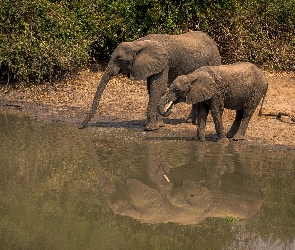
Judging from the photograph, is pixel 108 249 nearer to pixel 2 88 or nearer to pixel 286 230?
pixel 286 230

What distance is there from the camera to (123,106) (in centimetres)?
1574

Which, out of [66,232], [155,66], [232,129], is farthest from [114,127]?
[66,232]

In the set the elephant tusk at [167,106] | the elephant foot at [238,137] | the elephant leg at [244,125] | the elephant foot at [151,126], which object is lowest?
the elephant foot at [151,126]

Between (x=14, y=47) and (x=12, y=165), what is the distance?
5.91m

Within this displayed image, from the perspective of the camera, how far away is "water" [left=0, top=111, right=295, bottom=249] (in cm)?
822

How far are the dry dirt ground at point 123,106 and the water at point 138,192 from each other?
83 centimetres

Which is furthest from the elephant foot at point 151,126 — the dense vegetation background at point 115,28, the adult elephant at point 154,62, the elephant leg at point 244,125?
the dense vegetation background at point 115,28

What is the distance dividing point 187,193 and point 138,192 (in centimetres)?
66

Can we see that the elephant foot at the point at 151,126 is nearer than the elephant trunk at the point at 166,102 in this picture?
No

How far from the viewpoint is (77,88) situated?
1683 cm

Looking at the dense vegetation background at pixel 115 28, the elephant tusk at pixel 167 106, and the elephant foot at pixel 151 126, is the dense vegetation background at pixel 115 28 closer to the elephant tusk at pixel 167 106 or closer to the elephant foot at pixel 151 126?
the elephant foot at pixel 151 126

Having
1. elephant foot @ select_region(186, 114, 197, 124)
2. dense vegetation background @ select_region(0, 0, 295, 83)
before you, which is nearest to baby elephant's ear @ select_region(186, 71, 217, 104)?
elephant foot @ select_region(186, 114, 197, 124)

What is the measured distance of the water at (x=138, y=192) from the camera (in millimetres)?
8219

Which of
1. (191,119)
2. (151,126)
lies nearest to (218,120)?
(151,126)
